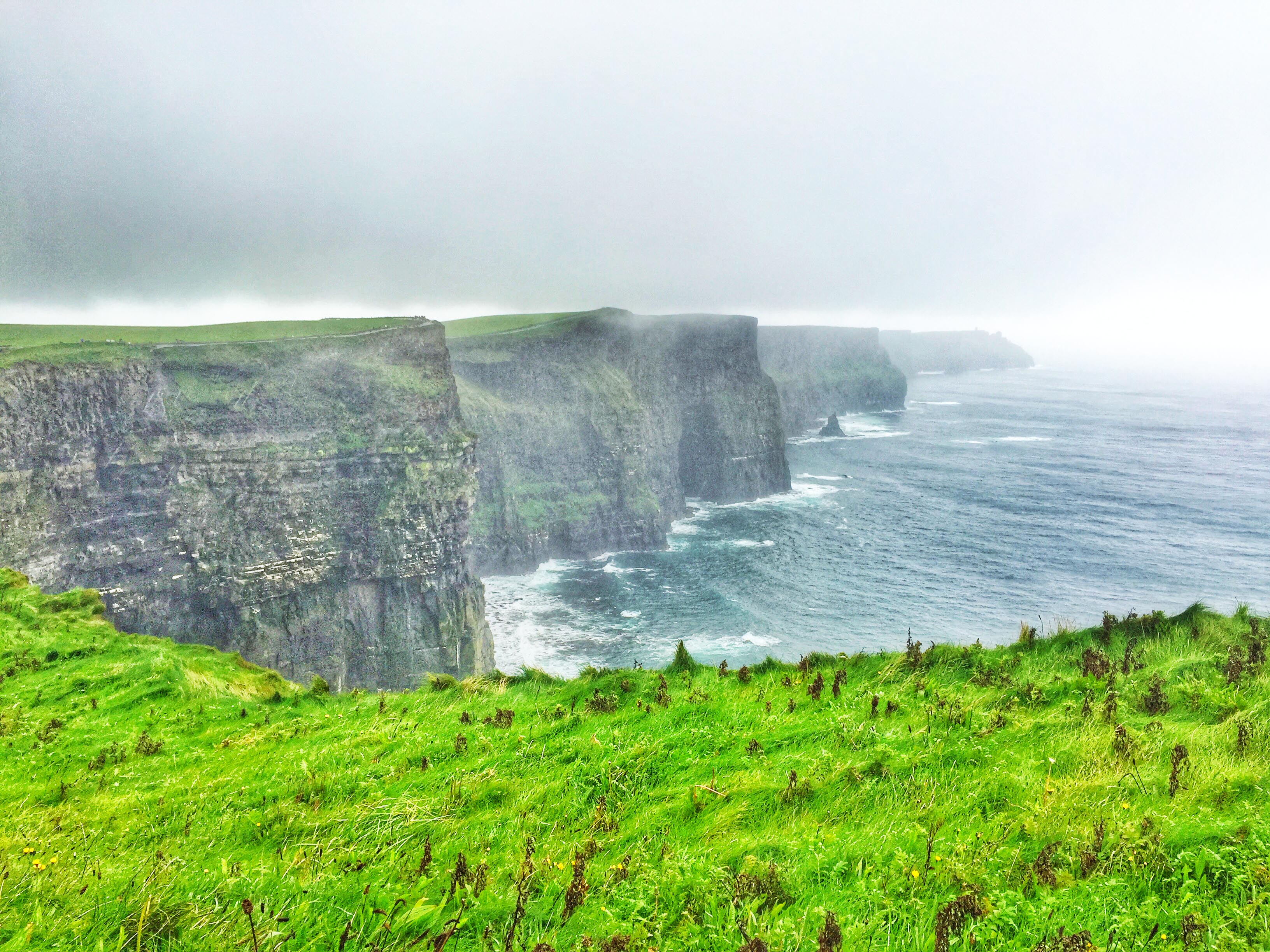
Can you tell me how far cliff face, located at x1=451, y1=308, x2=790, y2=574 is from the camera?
234 feet

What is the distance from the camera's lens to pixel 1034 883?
13.3 ft

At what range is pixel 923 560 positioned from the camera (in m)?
63.8

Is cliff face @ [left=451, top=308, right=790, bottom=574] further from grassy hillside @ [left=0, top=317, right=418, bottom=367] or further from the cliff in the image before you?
the cliff

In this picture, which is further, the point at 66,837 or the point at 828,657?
the point at 828,657

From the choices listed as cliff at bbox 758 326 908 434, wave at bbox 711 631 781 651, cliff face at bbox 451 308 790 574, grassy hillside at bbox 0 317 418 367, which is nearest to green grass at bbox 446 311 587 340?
cliff face at bbox 451 308 790 574

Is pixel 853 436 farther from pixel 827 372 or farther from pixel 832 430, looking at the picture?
pixel 827 372

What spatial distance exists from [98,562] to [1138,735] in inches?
1745

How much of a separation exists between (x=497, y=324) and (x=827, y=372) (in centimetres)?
10487

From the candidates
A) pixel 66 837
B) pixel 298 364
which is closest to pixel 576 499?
pixel 298 364

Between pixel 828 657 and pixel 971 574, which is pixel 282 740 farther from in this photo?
pixel 971 574

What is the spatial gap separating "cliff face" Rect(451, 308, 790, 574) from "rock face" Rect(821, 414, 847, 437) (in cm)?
4150

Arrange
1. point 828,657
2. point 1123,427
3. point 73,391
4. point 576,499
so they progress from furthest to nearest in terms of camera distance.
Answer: point 1123,427
point 576,499
point 73,391
point 828,657

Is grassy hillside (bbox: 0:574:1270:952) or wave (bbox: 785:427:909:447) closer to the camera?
grassy hillside (bbox: 0:574:1270:952)

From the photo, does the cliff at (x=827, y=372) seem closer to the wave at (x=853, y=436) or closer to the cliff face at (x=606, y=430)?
the wave at (x=853, y=436)
